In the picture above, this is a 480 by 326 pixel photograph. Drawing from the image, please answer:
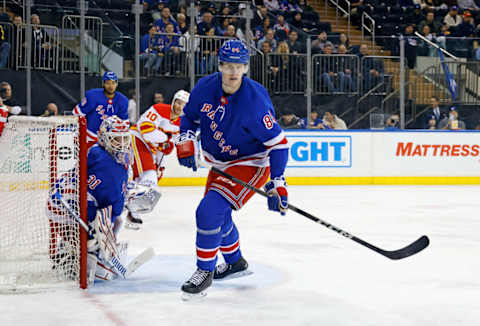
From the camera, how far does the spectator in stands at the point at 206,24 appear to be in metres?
9.23

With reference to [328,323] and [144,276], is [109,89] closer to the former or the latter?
[144,276]

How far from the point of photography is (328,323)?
2656mm

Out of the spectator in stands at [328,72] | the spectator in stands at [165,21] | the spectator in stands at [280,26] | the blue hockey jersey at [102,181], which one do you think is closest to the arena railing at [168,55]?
the spectator in stands at [165,21]

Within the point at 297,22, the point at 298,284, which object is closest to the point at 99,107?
the point at 298,284

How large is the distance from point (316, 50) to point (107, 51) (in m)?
2.75

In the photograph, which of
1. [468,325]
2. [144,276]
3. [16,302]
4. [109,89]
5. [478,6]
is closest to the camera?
[468,325]

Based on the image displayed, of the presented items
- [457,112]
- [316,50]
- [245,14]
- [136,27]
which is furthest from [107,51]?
[457,112]

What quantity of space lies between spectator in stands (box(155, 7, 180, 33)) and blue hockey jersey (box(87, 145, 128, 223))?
605cm

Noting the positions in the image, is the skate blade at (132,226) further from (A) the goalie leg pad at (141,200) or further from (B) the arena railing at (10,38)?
(B) the arena railing at (10,38)

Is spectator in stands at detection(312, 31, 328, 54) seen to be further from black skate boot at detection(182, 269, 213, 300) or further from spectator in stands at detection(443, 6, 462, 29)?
black skate boot at detection(182, 269, 213, 300)

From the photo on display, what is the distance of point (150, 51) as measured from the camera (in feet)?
29.3

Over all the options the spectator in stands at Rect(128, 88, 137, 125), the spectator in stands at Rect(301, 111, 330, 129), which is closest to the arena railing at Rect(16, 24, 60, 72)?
the spectator in stands at Rect(128, 88, 137, 125)

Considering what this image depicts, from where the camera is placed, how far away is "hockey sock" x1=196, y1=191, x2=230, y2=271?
304cm

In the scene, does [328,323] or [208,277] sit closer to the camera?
[328,323]
